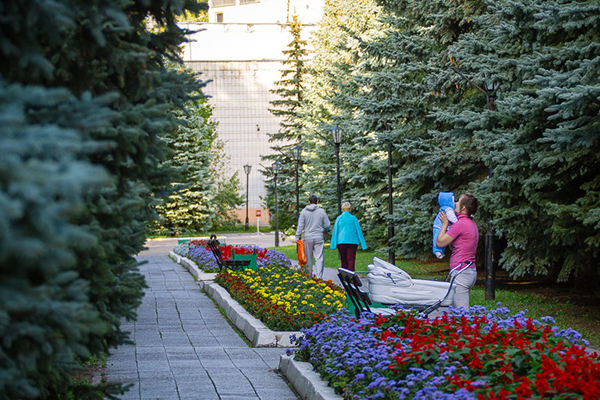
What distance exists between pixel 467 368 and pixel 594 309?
8752 millimetres

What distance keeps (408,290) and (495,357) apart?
3.13 meters

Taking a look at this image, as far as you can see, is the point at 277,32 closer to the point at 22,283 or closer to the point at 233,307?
the point at 233,307

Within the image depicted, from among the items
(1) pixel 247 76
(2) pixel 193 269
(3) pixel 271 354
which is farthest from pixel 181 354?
(1) pixel 247 76

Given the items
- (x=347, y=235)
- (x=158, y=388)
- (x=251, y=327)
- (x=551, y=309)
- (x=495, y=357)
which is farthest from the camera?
(x=347, y=235)

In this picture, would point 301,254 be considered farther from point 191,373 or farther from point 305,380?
point 305,380

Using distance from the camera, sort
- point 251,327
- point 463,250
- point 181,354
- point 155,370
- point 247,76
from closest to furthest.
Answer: point 155,370, point 463,250, point 181,354, point 251,327, point 247,76

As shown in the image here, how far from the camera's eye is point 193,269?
21203 mm

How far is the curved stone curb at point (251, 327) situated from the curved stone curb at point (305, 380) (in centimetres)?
148

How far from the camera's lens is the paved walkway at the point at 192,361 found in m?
6.84

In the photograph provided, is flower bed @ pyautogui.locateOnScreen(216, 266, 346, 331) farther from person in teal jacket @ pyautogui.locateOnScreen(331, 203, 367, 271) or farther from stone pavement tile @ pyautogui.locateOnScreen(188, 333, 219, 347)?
person in teal jacket @ pyautogui.locateOnScreen(331, 203, 367, 271)

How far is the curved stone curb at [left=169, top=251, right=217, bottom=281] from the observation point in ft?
60.3

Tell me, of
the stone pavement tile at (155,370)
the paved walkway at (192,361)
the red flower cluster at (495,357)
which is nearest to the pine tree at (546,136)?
the red flower cluster at (495,357)

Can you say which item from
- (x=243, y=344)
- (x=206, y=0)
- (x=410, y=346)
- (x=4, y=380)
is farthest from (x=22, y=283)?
(x=243, y=344)

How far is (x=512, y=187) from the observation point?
45.0 feet
